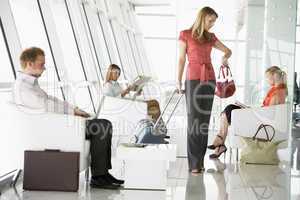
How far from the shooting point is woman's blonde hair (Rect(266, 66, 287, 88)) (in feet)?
18.0

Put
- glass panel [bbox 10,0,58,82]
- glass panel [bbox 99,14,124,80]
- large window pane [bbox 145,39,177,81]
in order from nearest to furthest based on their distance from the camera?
1. glass panel [bbox 10,0,58,82]
2. glass panel [bbox 99,14,124,80]
3. large window pane [bbox 145,39,177,81]

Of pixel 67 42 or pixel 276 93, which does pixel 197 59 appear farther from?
pixel 67 42

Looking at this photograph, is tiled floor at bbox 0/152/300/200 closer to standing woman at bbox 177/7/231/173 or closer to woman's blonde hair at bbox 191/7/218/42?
standing woman at bbox 177/7/231/173

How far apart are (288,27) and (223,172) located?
1.66 metres

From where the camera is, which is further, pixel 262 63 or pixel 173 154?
pixel 262 63

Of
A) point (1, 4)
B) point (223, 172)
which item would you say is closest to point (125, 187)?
point (223, 172)

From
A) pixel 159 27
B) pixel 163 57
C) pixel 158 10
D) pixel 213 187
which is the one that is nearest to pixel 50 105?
pixel 213 187

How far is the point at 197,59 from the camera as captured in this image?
4719 millimetres

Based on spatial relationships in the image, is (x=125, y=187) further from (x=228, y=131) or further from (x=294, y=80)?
(x=228, y=131)

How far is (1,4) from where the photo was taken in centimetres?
422

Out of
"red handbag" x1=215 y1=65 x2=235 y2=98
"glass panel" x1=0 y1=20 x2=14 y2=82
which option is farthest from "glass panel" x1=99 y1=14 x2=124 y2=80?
"glass panel" x1=0 y1=20 x2=14 y2=82

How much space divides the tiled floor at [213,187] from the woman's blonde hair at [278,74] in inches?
36.8

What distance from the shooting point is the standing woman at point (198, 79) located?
15.3 feet

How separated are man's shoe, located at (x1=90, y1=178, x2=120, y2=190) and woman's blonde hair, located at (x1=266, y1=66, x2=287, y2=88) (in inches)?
93.0
